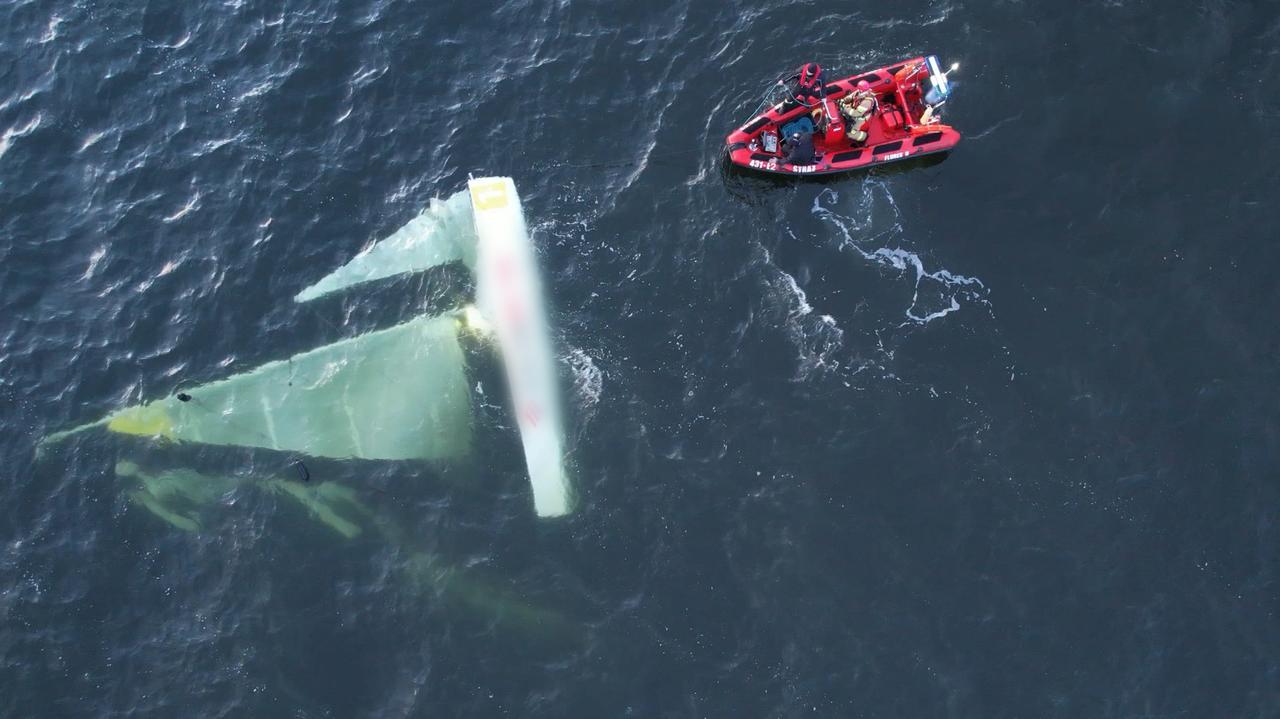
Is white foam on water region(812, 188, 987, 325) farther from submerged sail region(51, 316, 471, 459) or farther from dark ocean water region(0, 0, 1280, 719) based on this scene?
submerged sail region(51, 316, 471, 459)

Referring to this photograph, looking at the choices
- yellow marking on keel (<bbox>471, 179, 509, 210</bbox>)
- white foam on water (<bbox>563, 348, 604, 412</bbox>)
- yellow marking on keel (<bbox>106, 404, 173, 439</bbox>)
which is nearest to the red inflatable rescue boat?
yellow marking on keel (<bbox>471, 179, 509, 210</bbox>)

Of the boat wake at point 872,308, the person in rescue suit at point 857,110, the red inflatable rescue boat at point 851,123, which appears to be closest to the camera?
the boat wake at point 872,308

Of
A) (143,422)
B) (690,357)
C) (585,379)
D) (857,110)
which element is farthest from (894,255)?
(143,422)

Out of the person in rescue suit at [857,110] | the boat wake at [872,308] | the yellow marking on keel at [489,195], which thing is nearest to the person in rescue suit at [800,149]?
the person in rescue suit at [857,110]

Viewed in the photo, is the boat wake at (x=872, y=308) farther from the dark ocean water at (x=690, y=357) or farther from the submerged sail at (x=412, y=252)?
the submerged sail at (x=412, y=252)

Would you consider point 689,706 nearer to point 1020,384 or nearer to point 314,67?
point 1020,384

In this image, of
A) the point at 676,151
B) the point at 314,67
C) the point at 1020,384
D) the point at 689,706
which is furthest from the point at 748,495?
the point at 314,67
